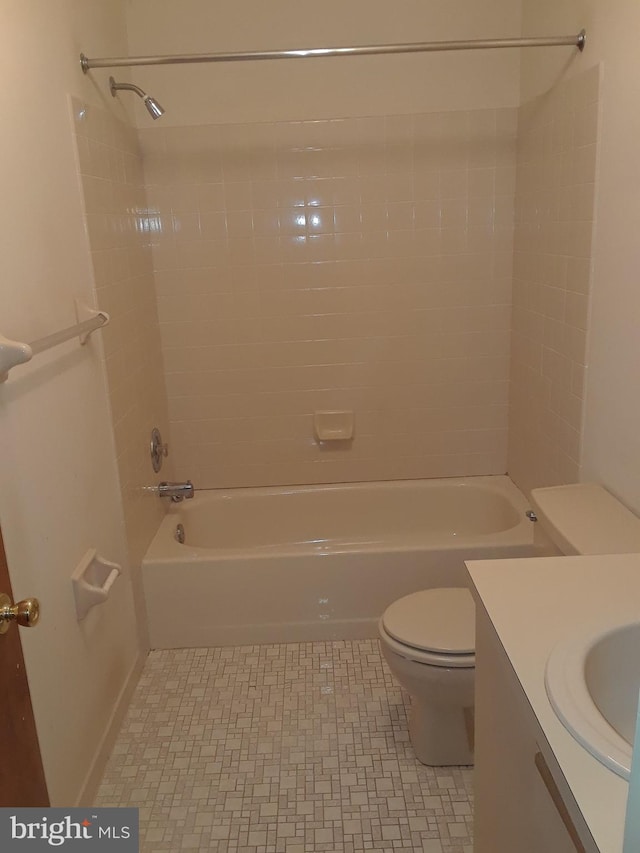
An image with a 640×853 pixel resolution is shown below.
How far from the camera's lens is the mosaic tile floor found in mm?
1854

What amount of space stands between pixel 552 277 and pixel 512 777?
1.80m

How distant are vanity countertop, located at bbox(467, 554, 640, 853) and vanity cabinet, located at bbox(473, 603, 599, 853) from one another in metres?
0.02

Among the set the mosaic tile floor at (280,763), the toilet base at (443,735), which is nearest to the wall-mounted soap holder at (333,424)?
the mosaic tile floor at (280,763)

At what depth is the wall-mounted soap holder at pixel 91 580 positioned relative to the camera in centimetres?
197

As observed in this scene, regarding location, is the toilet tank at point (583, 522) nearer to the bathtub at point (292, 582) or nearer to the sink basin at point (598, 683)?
the sink basin at point (598, 683)

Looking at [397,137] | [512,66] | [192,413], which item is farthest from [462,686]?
[512,66]

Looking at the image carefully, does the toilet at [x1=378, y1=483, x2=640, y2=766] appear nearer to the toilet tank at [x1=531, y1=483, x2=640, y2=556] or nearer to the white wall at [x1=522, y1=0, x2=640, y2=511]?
the toilet tank at [x1=531, y1=483, x2=640, y2=556]

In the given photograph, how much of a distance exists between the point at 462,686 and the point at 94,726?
1071 millimetres

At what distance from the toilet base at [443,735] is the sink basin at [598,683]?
2.97 feet

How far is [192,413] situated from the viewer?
10.5 feet

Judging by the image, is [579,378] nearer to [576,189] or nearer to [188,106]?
[576,189]

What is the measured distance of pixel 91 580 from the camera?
2.08 m

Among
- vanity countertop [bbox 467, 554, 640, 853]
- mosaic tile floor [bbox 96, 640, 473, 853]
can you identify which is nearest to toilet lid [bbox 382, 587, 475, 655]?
mosaic tile floor [bbox 96, 640, 473, 853]

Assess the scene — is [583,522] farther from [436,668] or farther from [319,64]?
[319,64]
